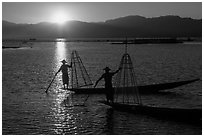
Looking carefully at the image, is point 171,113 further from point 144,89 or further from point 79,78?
point 79,78

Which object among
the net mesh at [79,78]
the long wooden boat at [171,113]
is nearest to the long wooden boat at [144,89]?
the net mesh at [79,78]

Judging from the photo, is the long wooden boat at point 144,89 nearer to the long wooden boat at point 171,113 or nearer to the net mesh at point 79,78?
the net mesh at point 79,78

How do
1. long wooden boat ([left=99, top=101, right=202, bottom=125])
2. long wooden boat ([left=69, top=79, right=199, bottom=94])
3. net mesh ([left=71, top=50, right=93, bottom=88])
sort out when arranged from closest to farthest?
long wooden boat ([left=99, top=101, right=202, bottom=125]), long wooden boat ([left=69, top=79, right=199, bottom=94]), net mesh ([left=71, top=50, right=93, bottom=88])

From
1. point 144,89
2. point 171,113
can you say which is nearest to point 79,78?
point 144,89

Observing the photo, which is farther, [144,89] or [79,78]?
[79,78]

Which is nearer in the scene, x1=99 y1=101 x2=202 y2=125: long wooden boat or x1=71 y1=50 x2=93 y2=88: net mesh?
x1=99 y1=101 x2=202 y2=125: long wooden boat

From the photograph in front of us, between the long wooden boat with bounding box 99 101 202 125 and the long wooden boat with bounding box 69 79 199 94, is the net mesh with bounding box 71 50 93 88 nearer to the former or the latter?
the long wooden boat with bounding box 69 79 199 94

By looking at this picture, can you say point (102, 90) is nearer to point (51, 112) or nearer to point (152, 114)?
point (51, 112)

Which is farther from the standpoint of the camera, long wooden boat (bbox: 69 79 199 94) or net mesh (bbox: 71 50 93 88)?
net mesh (bbox: 71 50 93 88)

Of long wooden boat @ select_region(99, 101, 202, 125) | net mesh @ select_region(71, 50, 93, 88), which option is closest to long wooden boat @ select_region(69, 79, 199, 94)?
net mesh @ select_region(71, 50, 93, 88)

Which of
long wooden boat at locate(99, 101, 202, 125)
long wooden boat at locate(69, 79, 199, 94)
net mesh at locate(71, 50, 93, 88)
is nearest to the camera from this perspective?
long wooden boat at locate(99, 101, 202, 125)

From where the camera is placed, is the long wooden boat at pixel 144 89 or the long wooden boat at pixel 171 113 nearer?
the long wooden boat at pixel 171 113

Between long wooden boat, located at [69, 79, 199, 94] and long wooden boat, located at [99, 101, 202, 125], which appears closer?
long wooden boat, located at [99, 101, 202, 125]

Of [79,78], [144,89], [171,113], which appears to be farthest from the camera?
[79,78]
